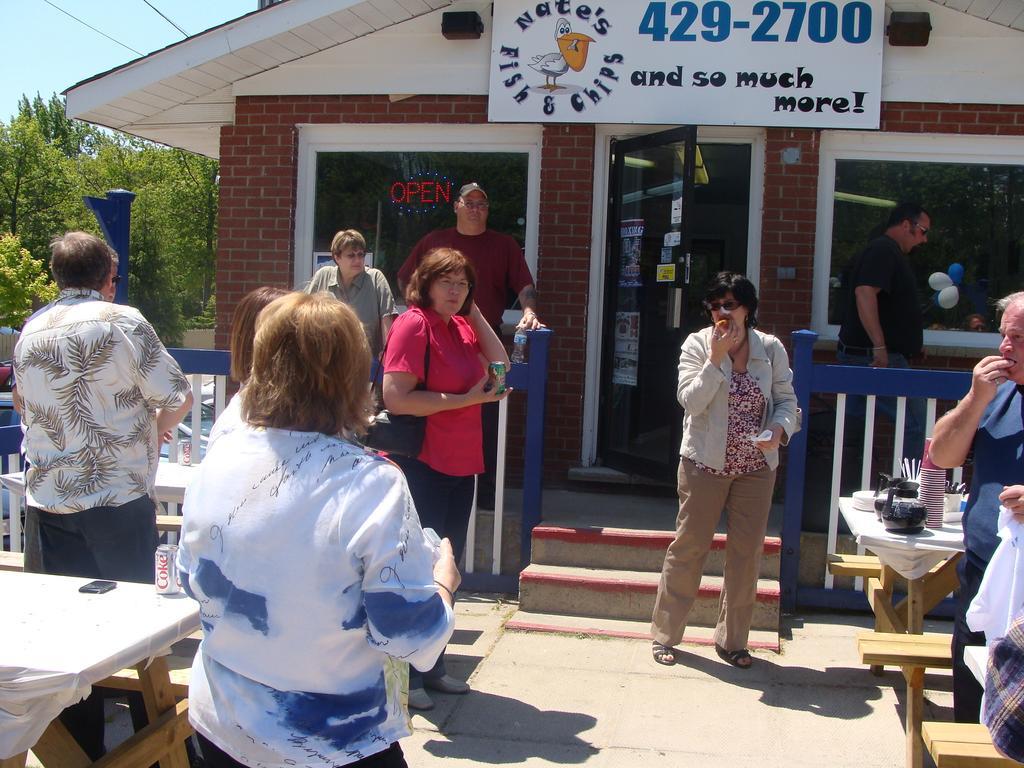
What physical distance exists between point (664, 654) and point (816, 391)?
1.59 metres

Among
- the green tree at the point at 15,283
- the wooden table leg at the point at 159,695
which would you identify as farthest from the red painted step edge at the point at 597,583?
the green tree at the point at 15,283

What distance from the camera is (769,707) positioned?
420 cm

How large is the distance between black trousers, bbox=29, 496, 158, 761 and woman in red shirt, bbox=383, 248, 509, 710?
103 centimetres

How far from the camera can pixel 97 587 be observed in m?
2.93

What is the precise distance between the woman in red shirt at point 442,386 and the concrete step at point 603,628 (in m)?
0.83

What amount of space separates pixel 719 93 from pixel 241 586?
5340 mm

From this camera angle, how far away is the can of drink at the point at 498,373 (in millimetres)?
4172

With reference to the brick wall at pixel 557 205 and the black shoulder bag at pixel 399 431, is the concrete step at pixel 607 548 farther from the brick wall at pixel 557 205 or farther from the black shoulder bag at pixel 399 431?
the black shoulder bag at pixel 399 431

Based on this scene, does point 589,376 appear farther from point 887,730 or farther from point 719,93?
point 887,730

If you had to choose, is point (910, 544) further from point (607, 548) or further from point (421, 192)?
point (421, 192)

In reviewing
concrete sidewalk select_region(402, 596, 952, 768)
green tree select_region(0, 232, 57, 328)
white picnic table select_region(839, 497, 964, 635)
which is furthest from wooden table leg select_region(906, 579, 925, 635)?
green tree select_region(0, 232, 57, 328)

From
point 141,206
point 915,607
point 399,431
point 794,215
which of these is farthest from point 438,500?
point 141,206

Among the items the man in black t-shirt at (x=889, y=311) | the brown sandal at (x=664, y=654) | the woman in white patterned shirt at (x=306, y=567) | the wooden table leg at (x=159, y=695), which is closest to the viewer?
the woman in white patterned shirt at (x=306, y=567)

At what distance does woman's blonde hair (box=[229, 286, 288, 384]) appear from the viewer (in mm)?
2295
